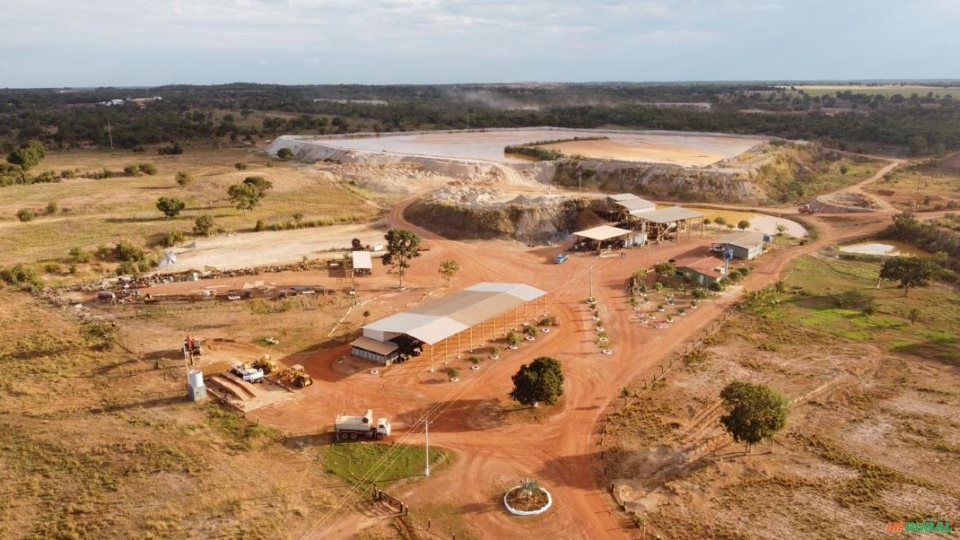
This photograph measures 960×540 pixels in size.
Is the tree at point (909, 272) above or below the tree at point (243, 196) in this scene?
below

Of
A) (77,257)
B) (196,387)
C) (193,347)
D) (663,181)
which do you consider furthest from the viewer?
(663,181)

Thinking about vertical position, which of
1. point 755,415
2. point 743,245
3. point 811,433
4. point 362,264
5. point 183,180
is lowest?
point 811,433

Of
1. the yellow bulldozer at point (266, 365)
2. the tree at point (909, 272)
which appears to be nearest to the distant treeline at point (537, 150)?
the tree at point (909, 272)

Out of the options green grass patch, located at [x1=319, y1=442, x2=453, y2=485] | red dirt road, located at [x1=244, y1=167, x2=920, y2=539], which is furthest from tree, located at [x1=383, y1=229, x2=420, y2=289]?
green grass patch, located at [x1=319, y1=442, x2=453, y2=485]

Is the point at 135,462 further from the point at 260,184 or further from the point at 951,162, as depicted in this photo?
the point at 951,162

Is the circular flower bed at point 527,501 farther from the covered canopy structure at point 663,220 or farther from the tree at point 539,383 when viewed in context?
the covered canopy structure at point 663,220

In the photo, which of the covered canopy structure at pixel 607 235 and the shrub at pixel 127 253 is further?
the covered canopy structure at pixel 607 235

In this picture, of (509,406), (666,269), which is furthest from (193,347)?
(666,269)
